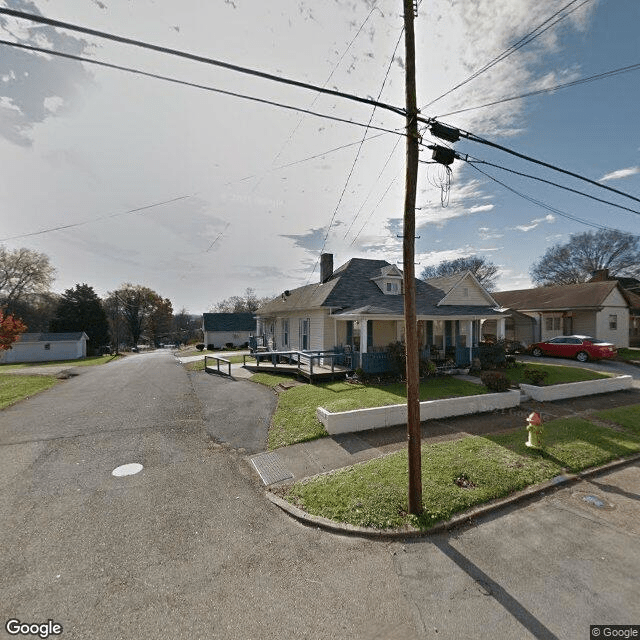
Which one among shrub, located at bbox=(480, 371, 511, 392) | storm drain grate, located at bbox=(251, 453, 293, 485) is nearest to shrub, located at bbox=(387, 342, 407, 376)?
shrub, located at bbox=(480, 371, 511, 392)

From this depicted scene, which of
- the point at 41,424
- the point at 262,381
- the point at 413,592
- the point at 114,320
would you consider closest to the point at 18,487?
the point at 41,424

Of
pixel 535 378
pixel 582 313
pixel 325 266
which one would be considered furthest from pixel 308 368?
pixel 582 313

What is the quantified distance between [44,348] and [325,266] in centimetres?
4022

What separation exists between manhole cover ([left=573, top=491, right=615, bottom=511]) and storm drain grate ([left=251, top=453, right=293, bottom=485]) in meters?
5.35

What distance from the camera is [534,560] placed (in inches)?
161

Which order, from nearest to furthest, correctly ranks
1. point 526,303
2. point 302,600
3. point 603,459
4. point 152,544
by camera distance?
point 302,600 < point 152,544 < point 603,459 < point 526,303

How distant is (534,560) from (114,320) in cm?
8078

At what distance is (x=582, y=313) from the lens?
24906mm

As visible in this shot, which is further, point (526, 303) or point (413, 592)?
point (526, 303)

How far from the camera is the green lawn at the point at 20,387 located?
42.8 ft

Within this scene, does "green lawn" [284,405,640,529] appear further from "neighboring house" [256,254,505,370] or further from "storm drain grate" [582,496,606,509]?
"neighboring house" [256,254,505,370]

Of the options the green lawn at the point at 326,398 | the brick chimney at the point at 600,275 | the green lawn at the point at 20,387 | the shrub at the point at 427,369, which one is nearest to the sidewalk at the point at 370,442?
the green lawn at the point at 326,398

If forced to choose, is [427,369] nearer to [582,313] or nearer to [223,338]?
[582,313]

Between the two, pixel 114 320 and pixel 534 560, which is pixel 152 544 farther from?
pixel 114 320
